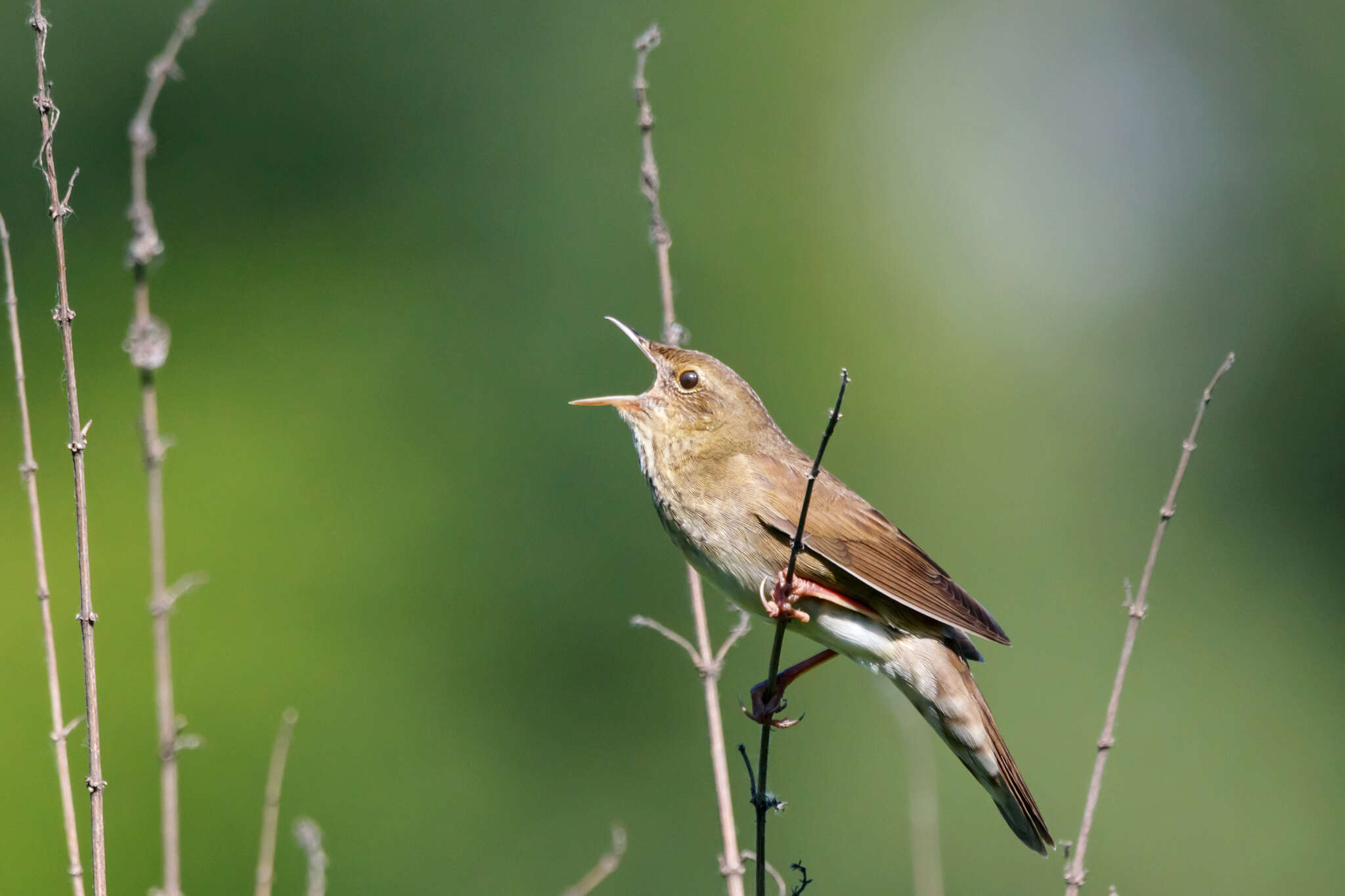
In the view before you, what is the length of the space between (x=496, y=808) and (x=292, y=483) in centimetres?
376

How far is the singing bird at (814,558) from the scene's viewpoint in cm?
389

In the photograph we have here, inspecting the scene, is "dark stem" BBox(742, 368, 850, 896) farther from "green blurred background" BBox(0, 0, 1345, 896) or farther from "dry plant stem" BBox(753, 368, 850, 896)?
"green blurred background" BBox(0, 0, 1345, 896)

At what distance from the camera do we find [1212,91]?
89.6 ft

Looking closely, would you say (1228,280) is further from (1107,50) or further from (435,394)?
(435,394)

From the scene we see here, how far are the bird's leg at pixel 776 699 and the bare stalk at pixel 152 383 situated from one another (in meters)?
1.44

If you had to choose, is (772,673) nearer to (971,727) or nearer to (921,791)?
(921,791)

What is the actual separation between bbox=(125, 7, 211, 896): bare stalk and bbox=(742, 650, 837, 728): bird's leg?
1436 millimetres

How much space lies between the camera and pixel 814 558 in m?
3.96

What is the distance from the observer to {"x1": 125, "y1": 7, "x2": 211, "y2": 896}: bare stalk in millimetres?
1900

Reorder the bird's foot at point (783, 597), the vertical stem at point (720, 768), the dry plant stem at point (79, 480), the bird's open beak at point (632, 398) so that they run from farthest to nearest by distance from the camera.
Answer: the bird's open beak at point (632, 398) → the bird's foot at point (783, 597) → the vertical stem at point (720, 768) → the dry plant stem at point (79, 480)

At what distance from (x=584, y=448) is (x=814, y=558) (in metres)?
9.62

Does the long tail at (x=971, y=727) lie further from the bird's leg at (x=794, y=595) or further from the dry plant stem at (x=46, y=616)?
the dry plant stem at (x=46, y=616)

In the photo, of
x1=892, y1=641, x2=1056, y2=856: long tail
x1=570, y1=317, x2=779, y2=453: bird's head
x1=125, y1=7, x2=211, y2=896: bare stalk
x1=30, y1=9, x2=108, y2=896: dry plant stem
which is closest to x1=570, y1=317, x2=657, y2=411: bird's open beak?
x1=570, y1=317, x2=779, y2=453: bird's head

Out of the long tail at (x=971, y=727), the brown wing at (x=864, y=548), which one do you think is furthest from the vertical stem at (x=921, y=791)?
the brown wing at (x=864, y=548)
